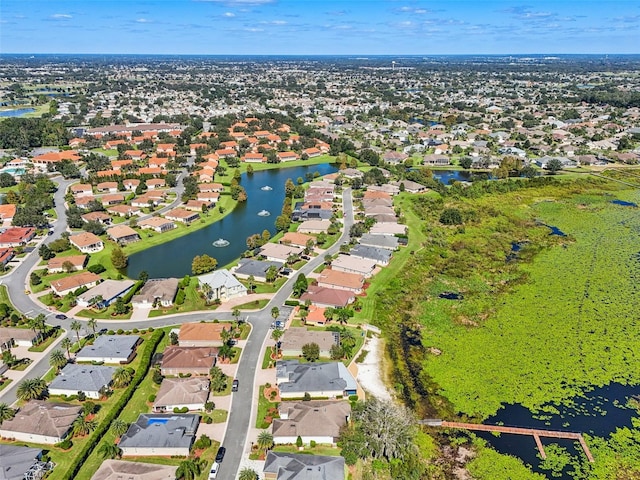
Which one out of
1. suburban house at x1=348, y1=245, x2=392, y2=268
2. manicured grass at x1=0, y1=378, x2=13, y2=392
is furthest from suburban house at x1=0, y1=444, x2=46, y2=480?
suburban house at x1=348, y1=245, x2=392, y2=268

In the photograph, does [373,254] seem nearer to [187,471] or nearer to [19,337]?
[187,471]

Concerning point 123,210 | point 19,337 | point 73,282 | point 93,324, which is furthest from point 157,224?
point 19,337

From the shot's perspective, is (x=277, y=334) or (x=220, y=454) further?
(x=277, y=334)

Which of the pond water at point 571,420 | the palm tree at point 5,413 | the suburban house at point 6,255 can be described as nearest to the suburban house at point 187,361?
the palm tree at point 5,413

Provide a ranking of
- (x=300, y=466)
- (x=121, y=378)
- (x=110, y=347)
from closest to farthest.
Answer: (x=300, y=466) → (x=121, y=378) → (x=110, y=347)

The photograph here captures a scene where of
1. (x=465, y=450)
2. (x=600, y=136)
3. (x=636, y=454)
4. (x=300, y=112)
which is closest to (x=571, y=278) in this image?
(x=636, y=454)

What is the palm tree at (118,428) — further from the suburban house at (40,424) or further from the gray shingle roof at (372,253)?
the gray shingle roof at (372,253)

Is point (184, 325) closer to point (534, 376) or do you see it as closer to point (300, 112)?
point (534, 376)
